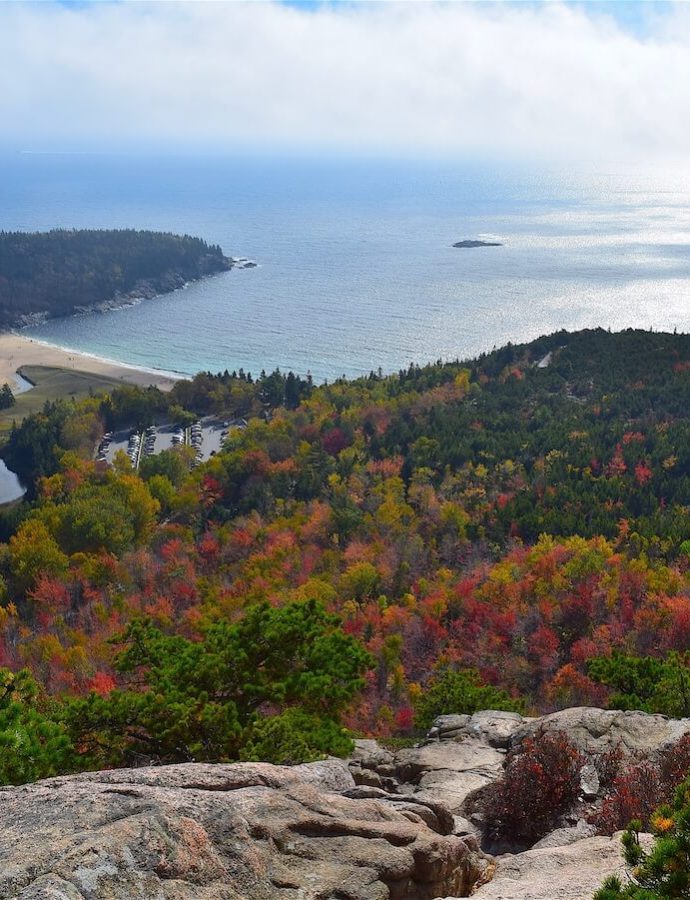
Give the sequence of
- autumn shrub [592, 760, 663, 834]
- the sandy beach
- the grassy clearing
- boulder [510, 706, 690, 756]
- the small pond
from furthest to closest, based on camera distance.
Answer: the sandy beach → the grassy clearing → the small pond → boulder [510, 706, 690, 756] → autumn shrub [592, 760, 663, 834]

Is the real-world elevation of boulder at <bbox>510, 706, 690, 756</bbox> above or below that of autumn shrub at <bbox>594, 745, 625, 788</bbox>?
below

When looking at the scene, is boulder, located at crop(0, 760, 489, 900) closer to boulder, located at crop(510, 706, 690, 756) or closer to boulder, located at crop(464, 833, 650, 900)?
boulder, located at crop(464, 833, 650, 900)

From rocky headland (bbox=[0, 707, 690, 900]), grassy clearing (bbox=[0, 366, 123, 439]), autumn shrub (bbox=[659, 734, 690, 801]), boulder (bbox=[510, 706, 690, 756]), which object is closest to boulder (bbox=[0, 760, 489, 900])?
rocky headland (bbox=[0, 707, 690, 900])

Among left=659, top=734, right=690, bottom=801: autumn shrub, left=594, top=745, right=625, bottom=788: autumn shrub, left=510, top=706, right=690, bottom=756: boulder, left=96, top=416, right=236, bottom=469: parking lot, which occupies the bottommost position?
left=96, top=416, right=236, bottom=469: parking lot

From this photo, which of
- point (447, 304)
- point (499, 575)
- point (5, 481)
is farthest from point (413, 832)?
point (447, 304)

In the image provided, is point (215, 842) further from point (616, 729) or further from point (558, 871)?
point (616, 729)

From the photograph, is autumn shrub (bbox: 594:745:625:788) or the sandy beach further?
the sandy beach

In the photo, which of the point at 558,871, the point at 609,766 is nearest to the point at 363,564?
the point at 609,766

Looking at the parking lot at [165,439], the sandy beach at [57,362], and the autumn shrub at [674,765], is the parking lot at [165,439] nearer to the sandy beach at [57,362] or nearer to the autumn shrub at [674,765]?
the sandy beach at [57,362]
